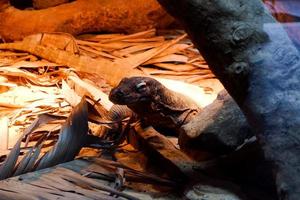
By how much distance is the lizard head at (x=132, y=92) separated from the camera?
229 centimetres

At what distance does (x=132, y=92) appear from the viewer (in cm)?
230

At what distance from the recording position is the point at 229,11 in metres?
1.69

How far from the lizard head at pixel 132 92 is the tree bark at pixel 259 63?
63cm

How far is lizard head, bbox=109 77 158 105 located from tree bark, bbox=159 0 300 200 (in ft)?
2.07

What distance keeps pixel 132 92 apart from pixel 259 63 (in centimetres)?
79

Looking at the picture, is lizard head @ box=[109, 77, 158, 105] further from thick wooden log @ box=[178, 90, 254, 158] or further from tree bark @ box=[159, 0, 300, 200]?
tree bark @ box=[159, 0, 300, 200]

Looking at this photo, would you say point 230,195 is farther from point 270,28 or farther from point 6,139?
point 6,139

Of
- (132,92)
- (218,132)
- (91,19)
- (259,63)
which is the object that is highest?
(259,63)

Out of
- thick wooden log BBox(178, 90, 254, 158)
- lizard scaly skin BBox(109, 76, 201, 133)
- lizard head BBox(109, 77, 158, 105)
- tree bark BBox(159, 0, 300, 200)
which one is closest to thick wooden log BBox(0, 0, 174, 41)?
lizard scaly skin BBox(109, 76, 201, 133)

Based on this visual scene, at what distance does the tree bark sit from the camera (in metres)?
1.61

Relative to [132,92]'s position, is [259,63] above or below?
above

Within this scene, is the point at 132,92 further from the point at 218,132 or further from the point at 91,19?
the point at 91,19

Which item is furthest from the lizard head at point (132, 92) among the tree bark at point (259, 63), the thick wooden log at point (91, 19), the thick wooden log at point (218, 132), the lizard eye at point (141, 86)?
the thick wooden log at point (91, 19)

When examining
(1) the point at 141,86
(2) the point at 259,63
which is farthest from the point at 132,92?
(2) the point at 259,63
